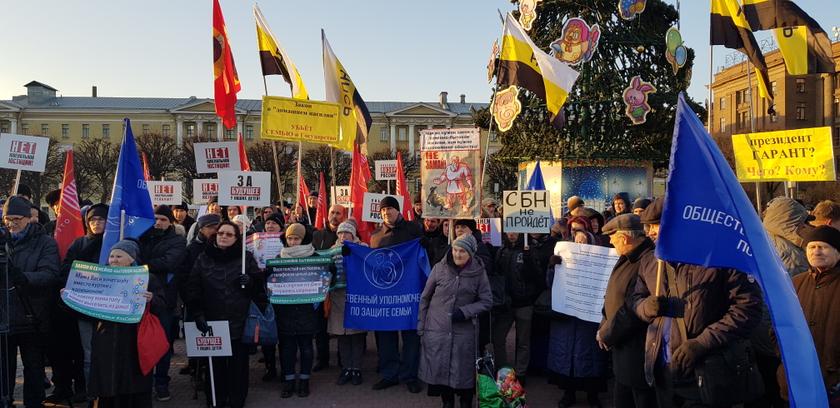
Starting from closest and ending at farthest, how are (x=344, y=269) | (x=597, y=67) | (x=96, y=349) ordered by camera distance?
1. (x=96, y=349)
2. (x=344, y=269)
3. (x=597, y=67)

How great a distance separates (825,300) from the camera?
169 inches

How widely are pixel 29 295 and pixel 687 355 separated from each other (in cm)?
588

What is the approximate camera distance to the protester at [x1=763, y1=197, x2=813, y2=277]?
558cm

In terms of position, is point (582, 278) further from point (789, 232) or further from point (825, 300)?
point (825, 300)

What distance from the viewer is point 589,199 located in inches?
765

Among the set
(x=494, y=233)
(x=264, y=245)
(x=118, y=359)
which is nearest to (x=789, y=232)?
(x=494, y=233)

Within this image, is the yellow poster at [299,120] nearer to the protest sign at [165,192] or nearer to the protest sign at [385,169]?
the protest sign at [165,192]

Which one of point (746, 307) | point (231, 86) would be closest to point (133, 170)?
point (231, 86)

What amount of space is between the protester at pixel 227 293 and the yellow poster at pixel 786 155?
21.1 feet

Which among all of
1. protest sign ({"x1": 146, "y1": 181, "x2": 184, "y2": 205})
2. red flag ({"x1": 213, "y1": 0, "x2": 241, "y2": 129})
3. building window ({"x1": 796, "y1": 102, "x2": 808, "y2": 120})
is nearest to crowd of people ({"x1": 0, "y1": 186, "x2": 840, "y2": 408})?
red flag ({"x1": 213, "y1": 0, "x2": 241, "y2": 129})

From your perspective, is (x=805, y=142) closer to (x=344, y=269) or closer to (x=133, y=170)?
(x=344, y=269)

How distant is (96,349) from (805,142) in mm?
8414

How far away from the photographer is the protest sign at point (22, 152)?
895 centimetres

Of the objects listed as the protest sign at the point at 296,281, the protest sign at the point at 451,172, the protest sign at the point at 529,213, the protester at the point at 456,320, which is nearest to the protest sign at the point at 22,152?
the protest sign at the point at 296,281
